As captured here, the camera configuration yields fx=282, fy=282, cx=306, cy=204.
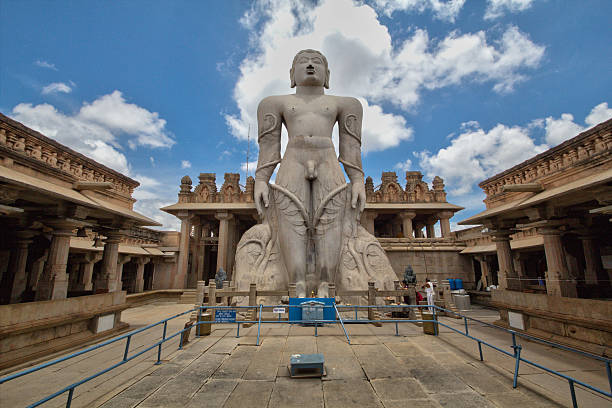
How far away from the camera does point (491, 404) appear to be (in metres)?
3.66

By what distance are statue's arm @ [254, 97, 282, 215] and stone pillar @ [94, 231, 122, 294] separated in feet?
18.6

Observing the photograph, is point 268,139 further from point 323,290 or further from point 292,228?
point 323,290

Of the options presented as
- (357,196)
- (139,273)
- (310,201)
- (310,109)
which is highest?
(310,109)

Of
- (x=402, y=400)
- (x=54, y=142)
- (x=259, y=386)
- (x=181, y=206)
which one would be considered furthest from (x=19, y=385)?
(x=181, y=206)

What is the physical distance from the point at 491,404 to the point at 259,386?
10.2ft

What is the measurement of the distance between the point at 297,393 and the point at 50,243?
37.0 ft

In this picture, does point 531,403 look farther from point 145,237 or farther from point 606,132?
point 145,237

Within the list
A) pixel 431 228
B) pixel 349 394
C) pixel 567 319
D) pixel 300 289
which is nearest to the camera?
pixel 349 394

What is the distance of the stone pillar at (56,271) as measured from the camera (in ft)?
25.5

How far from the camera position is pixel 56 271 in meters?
8.00

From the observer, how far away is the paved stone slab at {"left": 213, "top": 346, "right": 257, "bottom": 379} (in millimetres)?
4527

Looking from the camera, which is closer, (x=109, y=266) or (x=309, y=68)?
(x=109, y=266)

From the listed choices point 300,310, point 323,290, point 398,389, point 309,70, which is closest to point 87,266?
point 323,290

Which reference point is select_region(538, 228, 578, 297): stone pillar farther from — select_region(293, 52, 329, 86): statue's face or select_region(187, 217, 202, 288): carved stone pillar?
select_region(187, 217, 202, 288): carved stone pillar
